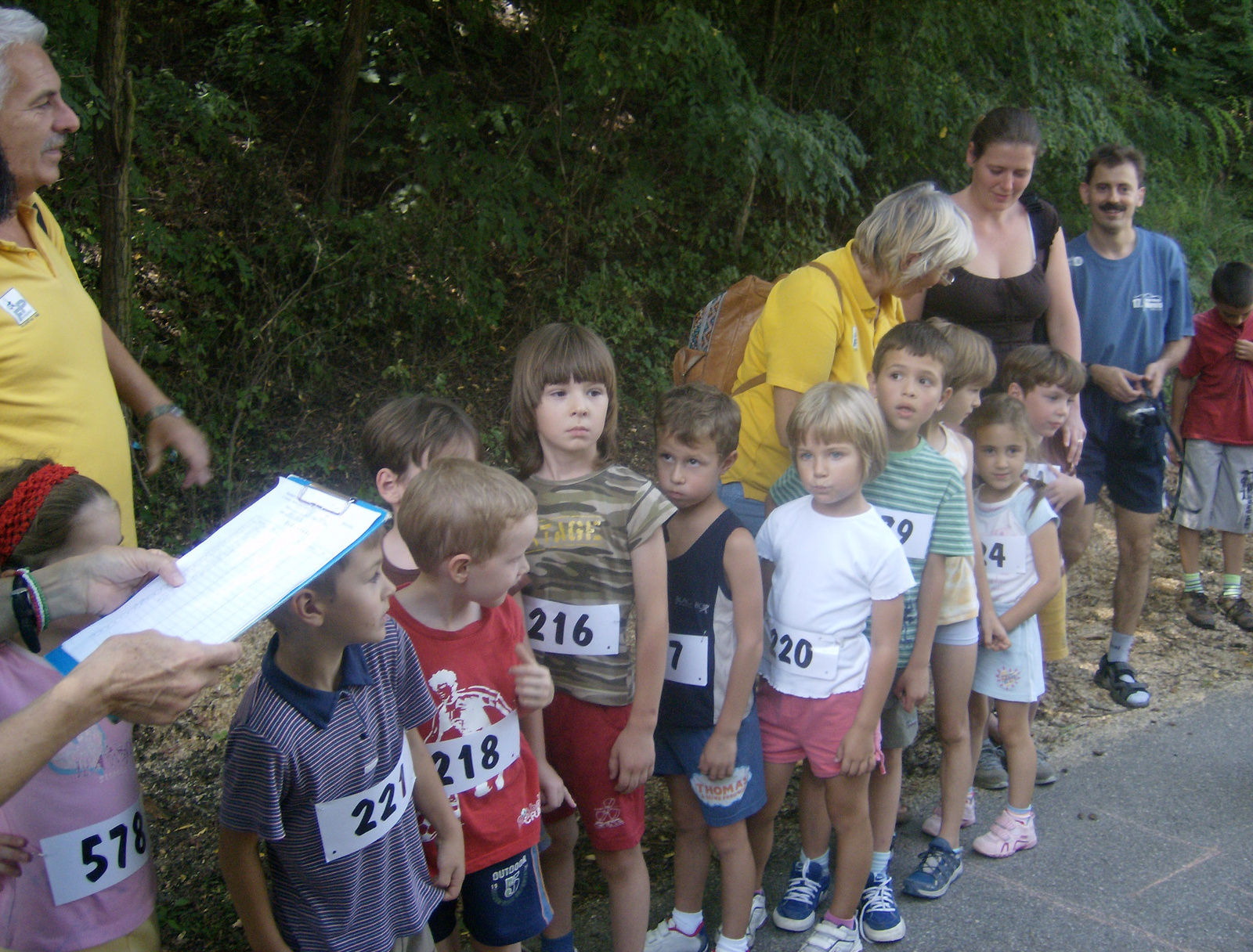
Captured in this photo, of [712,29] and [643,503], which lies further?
[712,29]

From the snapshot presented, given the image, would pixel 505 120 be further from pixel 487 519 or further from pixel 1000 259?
pixel 487 519

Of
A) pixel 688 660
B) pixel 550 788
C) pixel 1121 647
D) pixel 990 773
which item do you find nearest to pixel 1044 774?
pixel 990 773

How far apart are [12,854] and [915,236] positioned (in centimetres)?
262

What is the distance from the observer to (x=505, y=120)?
5891 mm

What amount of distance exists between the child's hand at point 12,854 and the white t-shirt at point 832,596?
1735mm

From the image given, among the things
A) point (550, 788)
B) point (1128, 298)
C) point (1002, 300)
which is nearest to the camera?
point (550, 788)

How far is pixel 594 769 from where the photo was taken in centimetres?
245

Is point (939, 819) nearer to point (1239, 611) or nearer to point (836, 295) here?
point (836, 295)

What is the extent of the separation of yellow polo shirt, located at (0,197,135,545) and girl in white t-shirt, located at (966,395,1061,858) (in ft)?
8.37

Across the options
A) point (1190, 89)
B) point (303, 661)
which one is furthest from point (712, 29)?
point (1190, 89)

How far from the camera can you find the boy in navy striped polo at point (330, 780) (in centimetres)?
174

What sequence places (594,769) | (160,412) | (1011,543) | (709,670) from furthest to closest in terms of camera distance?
(1011,543)
(160,412)
(709,670)
(594,769)

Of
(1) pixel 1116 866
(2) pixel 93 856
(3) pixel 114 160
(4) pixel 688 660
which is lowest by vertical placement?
(1) pixel 1116 866

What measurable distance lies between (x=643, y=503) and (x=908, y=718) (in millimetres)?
1173
